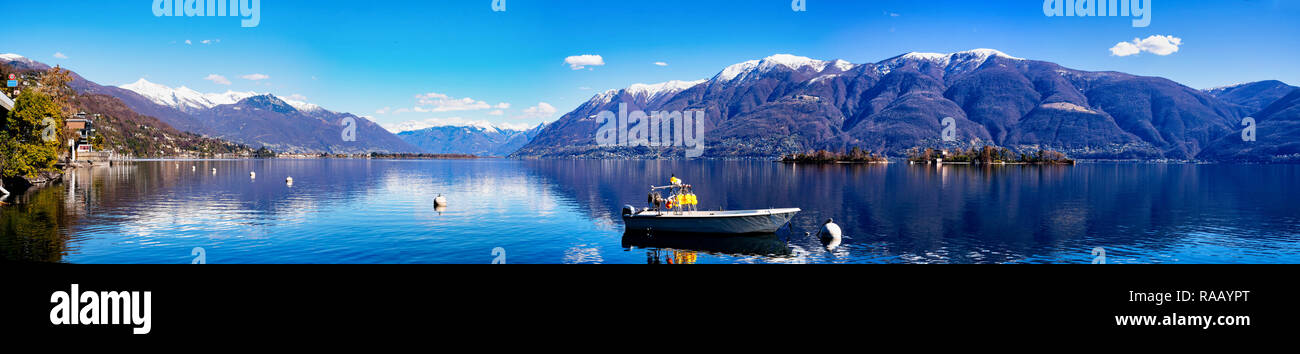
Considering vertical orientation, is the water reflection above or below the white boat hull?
below

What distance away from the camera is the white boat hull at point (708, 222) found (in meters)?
44.6

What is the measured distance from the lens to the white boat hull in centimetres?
4459

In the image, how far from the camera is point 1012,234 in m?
49.6

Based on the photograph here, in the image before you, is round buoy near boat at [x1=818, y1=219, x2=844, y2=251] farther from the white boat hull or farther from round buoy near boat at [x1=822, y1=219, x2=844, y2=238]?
the white boat hull

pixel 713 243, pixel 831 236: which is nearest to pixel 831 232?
pixel 831 236

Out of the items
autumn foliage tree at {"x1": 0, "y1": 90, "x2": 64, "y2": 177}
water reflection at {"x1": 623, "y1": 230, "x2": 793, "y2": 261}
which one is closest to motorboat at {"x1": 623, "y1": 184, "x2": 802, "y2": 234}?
water reflection at {"x1": 623, "y1": 230, "x2": 793, "y2": 261}

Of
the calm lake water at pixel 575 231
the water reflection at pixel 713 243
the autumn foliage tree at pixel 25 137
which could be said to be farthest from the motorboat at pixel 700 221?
the autumn foliage tree at pixel 25 137

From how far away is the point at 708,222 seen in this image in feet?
147

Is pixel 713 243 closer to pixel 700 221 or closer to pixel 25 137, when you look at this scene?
pixel 700 221

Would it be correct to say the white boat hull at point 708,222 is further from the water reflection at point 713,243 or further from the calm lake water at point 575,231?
the calm lake water at point 575,231
